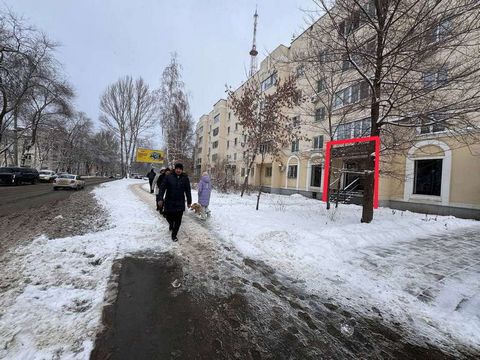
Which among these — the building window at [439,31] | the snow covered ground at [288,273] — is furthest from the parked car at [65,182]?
the building window at [439,31]

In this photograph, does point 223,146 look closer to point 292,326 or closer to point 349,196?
point 349,196

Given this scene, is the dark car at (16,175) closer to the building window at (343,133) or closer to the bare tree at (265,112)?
the bare tree at (265,112)

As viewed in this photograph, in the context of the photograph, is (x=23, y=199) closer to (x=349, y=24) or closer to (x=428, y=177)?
(x=349, y=24)

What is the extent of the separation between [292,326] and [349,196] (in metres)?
17.3

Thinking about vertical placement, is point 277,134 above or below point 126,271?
above

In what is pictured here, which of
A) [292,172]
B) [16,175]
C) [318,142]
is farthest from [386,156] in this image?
[16,175]

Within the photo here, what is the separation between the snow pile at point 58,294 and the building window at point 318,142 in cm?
2054

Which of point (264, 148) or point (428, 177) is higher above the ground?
point (264, 148)

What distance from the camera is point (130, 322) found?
2668 millimetres

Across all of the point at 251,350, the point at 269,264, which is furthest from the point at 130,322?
the point at 269,264

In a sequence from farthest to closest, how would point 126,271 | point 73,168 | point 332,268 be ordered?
1. point 73,168
2. point 332,268
3. point 126,271

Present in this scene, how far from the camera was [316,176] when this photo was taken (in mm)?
23547

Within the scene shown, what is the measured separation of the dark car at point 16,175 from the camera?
21.9 m

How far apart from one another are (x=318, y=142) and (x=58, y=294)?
23.3m
